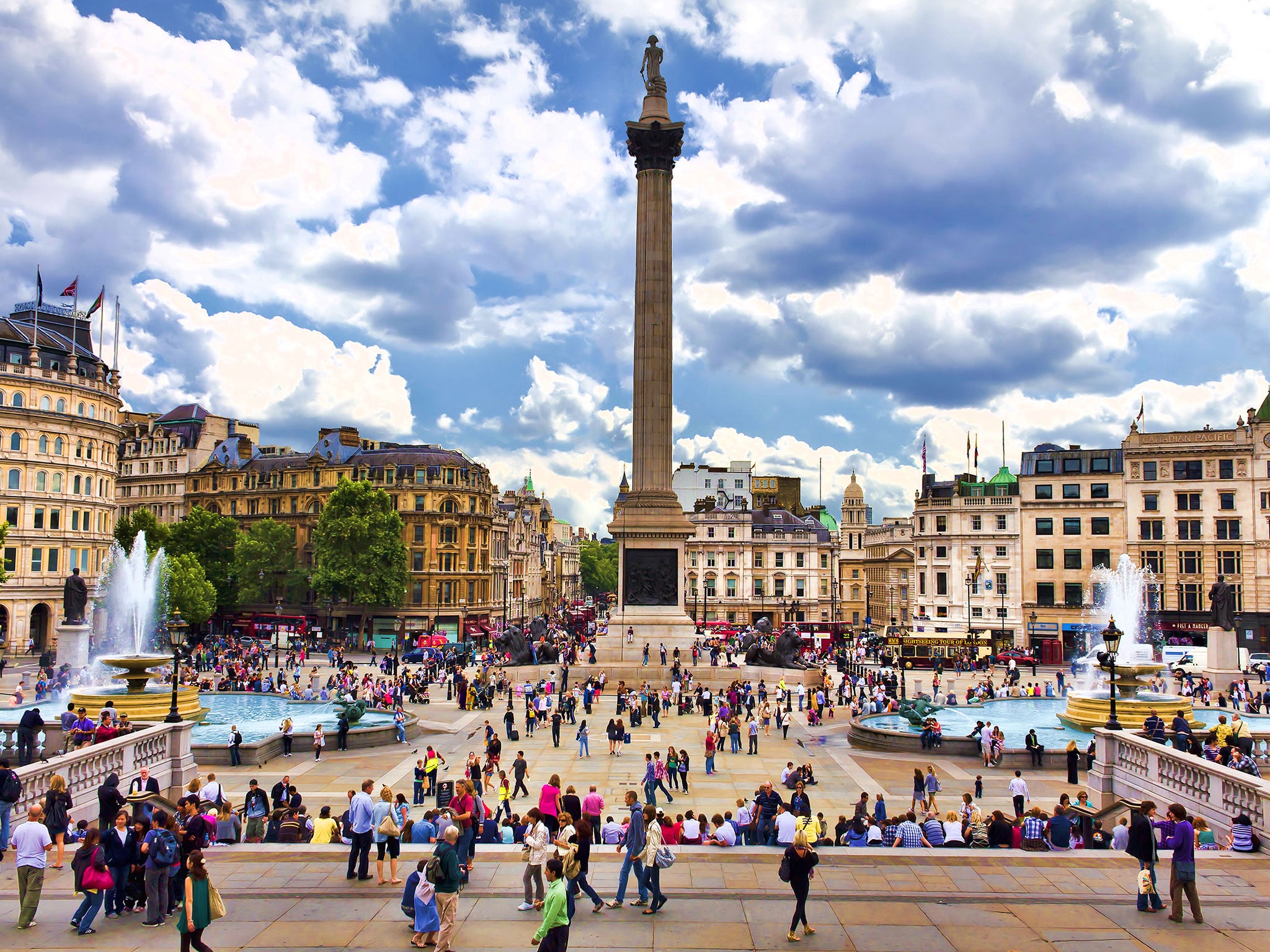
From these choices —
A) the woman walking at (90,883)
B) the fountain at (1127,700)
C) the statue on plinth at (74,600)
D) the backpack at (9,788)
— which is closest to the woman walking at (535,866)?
the woman walking at (90,883)

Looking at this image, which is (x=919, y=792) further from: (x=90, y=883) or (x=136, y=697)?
(x=136, y=697)

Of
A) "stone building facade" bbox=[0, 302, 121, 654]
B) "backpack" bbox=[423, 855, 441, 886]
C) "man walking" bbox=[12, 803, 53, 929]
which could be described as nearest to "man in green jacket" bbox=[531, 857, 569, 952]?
"backpack" bbox=[423, 855, 441, 886]

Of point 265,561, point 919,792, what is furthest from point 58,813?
point 265,561

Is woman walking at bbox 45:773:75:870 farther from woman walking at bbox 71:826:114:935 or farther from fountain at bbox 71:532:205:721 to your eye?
fountain at bbox 71:532:205:721

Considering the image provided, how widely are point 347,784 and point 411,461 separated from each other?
6123 centimetres

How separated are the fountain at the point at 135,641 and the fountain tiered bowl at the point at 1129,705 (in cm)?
2776

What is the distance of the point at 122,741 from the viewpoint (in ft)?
61.8

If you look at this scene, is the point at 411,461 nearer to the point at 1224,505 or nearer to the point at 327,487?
the point at 327,487

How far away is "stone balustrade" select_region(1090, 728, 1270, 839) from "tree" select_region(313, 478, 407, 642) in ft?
194

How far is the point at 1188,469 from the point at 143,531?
81.9m

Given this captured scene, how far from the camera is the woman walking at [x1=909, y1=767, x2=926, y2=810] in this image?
2258 cm

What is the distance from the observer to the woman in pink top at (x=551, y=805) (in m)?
16.6

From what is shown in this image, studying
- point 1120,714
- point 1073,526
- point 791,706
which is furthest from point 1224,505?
point 1120,714

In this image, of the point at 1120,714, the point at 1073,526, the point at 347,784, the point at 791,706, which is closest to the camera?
the point at 347,784
